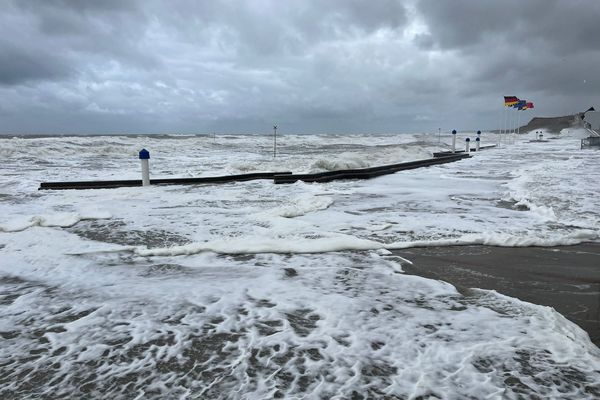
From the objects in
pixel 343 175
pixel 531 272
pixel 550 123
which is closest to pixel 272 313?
pixel 531 272

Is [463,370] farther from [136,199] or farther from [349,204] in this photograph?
[136,199]

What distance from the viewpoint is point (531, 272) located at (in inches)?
165

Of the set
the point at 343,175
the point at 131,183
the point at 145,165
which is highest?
the point at 145,165

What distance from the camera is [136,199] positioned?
29.7 ft

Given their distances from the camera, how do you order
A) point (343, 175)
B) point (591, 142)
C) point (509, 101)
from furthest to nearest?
point (509, 101) → point (591, 142) → point (343, 175)

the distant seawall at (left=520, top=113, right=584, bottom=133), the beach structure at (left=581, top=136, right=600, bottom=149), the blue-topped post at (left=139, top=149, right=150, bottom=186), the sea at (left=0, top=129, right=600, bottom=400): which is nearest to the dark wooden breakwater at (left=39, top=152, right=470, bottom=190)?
the blue-topped post at (left=139, top=149, right=150, bottom=186)

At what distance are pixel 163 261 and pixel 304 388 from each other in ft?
9.31

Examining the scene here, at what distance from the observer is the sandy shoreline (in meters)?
3.38

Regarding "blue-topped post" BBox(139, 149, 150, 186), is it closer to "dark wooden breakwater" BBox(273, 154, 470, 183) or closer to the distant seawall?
"dark wooden breakwater" BBox(273, 154, 470, 183)

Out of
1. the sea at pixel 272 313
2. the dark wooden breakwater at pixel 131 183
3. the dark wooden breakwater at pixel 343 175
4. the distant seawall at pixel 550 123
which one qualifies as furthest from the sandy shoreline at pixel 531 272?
the distant seawall at pixel 550 123

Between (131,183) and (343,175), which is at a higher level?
(343,175)

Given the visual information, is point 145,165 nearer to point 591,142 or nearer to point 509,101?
point 591,142

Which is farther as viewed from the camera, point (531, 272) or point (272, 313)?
point (531, 272)

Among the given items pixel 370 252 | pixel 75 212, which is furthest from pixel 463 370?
pixel 75 212
